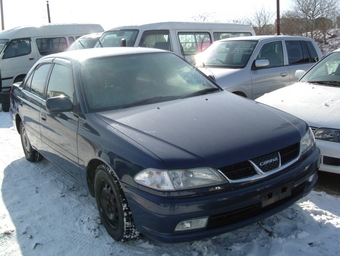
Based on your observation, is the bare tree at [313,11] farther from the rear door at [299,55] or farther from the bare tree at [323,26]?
the rear door at [299,55]

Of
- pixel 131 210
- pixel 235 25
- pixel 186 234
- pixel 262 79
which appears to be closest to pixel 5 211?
pixel 131 210

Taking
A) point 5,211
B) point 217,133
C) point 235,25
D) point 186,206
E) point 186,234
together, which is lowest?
point 5,211

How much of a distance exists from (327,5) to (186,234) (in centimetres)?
2319

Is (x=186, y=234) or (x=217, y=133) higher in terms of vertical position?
(x=217, y=133)

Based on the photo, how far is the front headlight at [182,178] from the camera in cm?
242

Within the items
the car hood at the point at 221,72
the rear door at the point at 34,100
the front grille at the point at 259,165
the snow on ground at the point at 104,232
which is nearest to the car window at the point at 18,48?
the rear door at the point at 34,100

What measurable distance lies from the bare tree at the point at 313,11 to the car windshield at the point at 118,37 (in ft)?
55.3

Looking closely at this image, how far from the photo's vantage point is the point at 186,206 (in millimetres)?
2391

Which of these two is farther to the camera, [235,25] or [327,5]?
[327,5]

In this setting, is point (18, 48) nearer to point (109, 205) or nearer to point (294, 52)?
point (294, 52)

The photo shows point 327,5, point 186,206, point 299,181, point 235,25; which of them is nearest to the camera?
point 186,206

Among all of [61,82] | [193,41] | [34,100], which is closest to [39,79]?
[34,100]

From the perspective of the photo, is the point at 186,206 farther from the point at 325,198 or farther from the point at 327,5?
the point at 327,5

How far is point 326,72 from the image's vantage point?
5.14 m
